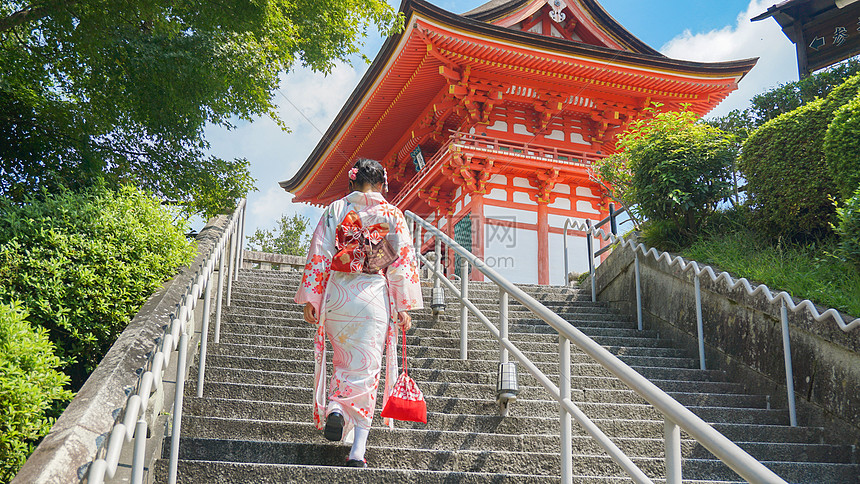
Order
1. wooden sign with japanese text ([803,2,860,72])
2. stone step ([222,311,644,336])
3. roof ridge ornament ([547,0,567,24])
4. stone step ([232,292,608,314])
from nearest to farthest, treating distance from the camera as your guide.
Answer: stone step ([222,311,644,336])
stone step ([232,292,608,314])
wooden sign with japanese text ([803,2,860,72])
roof ridge ornament ([547,0,567,24])

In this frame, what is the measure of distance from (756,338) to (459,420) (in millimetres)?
2610

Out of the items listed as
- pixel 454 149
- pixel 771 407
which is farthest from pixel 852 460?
pixel 454 149

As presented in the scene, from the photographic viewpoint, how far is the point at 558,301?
7305mm

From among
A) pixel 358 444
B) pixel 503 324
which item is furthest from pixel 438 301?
pixel 358 444

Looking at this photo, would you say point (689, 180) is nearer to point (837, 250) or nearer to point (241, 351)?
point (837, 250)

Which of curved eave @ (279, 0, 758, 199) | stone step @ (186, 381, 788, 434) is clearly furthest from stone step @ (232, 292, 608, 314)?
curved eave @ (279, 0, 758, 199)

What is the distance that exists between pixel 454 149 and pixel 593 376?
23.3 ft

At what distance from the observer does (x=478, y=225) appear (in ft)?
39.7

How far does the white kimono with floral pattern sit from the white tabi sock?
0.03m

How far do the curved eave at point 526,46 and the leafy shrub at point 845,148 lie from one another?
21.4 ft

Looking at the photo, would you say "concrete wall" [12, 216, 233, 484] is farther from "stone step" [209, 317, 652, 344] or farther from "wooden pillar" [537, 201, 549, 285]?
"wooden pillar" [537, 201, 549, 285]

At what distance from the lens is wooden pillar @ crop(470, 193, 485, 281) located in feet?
39.6

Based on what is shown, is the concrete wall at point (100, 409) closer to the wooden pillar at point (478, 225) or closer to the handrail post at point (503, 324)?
the handrail post at point (503, 324)

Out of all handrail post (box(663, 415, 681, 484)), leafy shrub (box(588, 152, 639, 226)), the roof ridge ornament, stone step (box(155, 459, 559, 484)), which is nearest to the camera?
handrail post (box(663, 415, 681, 484))
